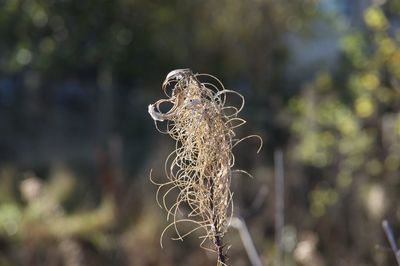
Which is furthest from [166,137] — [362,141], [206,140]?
[206,140]

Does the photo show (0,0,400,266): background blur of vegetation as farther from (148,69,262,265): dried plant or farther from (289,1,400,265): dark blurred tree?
(148,69,262,265): dried plant

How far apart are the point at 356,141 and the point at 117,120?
18.9 ft

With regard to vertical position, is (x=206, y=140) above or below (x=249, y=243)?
above

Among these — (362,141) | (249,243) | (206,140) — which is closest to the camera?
(206,140)

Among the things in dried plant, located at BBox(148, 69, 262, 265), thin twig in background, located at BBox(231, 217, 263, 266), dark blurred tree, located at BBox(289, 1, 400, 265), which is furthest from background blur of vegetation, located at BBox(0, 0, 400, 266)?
dried plant, located at BBox(148, 69, 262, 265)

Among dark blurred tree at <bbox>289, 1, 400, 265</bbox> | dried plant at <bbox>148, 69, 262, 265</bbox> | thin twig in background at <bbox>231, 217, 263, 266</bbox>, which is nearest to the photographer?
dried plant at <bbox>148, 69, 262, 265</bbox>

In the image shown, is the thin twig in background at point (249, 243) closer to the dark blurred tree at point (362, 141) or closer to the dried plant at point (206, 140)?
the dried plant at point (206, 140)

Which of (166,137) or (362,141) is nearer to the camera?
(362,141)

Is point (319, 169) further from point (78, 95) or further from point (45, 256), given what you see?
point (78, 95)

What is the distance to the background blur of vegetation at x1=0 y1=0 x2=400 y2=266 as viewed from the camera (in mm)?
6375

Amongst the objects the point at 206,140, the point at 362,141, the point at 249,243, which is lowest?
the point at 362,141

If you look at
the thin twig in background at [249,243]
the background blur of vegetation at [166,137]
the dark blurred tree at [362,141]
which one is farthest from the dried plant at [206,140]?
the dark blurred tree at [362,141]

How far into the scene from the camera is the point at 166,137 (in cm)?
952

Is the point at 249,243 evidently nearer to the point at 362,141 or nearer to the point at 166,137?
the point at 362,141
